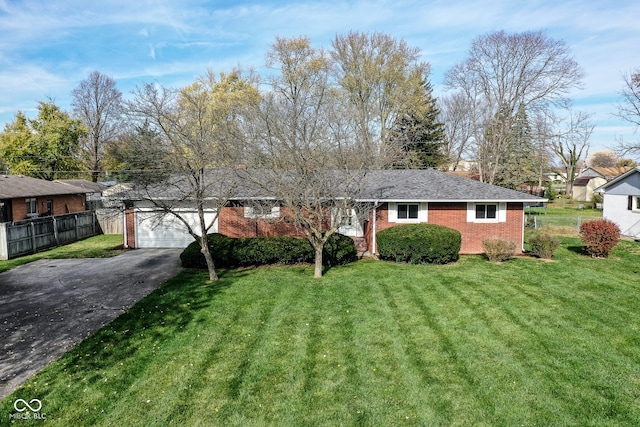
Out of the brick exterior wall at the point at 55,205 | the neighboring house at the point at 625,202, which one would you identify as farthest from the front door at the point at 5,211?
the neighboring house at the point at 625,202

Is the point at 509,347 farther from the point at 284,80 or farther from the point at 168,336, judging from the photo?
the point at 284,80

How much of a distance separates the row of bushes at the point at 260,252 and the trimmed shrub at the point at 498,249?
17.3 ft

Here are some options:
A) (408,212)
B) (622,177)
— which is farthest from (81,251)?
(622,177)

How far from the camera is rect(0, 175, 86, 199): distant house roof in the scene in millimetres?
21459

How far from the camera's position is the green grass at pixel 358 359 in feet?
19.0

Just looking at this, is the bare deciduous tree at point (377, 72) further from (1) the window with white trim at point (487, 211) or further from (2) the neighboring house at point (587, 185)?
(2) the neighboring house at point (587, 185)

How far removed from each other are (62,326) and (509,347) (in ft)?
31.4

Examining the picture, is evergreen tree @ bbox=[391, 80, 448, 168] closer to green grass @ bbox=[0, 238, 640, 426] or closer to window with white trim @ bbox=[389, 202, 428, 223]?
window with white trim @ bbox=[389, 202, 428, 223]

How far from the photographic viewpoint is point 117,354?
298 inches

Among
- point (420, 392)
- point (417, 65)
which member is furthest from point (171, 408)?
point (417, 65)

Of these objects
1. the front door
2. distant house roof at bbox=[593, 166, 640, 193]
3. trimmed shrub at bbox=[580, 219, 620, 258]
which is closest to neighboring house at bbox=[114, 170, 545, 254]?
trimmed shrub at bbox=[580, 219, 620, 258]

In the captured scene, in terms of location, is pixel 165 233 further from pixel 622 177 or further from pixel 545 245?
pixel 622 177

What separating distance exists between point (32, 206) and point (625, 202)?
34.0 m

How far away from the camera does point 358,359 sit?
7.36 m
